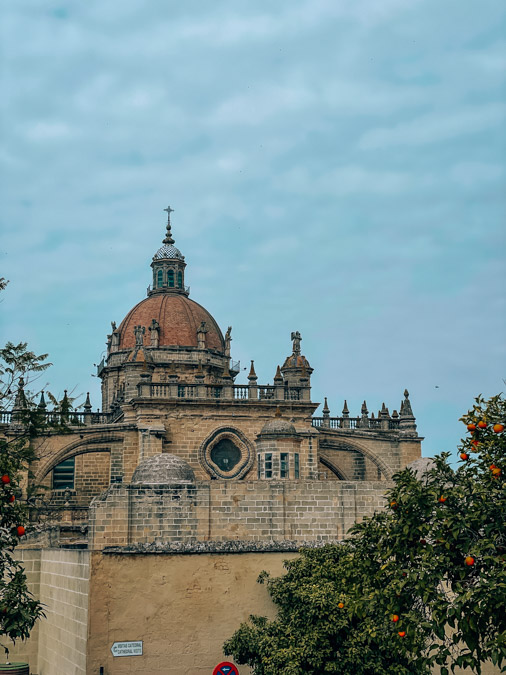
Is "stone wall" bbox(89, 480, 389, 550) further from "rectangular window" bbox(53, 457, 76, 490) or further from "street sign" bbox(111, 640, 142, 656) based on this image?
"rectangular window" bbox(53, 457, 76, 490)

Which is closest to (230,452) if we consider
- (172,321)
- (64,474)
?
(64,474)

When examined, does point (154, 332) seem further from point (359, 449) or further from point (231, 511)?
point (231, 511)

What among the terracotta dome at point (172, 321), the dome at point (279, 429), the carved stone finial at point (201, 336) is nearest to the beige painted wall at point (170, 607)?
the dome at point (279, 429)

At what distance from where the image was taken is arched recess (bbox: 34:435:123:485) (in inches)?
1626

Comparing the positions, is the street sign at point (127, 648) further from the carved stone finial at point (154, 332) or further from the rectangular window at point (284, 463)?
the carved stone finial at point (154, 332)

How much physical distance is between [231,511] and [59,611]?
17.2 feet

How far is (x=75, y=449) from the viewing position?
42.2 m

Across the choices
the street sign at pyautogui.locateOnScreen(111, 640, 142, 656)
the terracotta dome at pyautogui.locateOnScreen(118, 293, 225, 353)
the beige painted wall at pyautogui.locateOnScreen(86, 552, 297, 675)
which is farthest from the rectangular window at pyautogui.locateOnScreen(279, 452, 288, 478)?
the terracotta dome at pyautogui.locateOnScreen(118, 293, 225, 353)

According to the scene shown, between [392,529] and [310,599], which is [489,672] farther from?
[392,529]

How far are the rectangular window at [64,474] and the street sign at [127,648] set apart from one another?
980 inches

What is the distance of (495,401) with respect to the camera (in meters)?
16.1

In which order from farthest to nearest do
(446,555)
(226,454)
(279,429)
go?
1. (226,454)
2. (279,429)
3. (446,555)

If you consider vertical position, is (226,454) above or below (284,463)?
above

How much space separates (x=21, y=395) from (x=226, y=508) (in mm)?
6621
